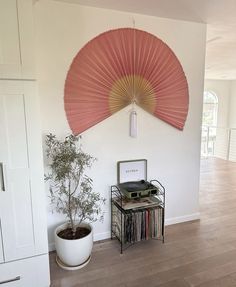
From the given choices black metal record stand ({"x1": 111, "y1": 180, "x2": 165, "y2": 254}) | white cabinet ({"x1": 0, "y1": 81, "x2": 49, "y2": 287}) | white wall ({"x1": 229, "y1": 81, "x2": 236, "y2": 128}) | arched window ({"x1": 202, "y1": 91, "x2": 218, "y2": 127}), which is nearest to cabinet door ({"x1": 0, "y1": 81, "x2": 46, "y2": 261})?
white cabinet ({"x1": 0, "y1": 81, "x2": 49, "y2": 287})

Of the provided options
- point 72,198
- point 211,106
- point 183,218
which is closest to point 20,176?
point 72,198

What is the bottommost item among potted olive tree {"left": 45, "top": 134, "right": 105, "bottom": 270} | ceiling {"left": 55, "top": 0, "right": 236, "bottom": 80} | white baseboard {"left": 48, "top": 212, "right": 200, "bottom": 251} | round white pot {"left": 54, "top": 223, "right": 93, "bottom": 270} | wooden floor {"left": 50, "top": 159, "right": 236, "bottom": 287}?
wooden floor {"left": 50, "top": 159, "right": 236, "bottom": 287}

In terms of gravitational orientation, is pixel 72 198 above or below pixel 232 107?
below

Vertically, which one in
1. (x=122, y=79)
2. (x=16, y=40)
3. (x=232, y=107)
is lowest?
(x=232, y=107)

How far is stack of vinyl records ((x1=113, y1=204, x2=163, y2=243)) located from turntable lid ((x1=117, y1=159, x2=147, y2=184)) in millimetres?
332

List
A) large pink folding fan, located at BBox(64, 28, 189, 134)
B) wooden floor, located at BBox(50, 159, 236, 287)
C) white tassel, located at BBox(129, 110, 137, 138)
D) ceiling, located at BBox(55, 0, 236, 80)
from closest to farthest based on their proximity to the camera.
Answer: wooden floor, located at BBox(50, 159, 236, 287) → ceiling, located at BBox(55, 0, 236, 80) → large pink folding fan, located at BBox(64, 28, 189, 134) → white tassel, located at BBox(129, 110, 137, 138)

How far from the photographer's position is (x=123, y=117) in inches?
101

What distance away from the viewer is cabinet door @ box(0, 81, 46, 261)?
163 cm

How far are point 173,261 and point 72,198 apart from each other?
3.78 feet

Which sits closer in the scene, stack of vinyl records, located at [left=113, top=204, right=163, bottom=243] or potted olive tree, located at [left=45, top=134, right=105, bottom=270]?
potted olive tree, located at [left=45, top=134, right=105, bottom=270]

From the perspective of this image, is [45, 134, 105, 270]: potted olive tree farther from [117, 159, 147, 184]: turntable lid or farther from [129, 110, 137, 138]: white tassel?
[129, 110, 137, 138]: white tassel

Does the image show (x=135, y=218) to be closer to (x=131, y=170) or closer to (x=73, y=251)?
(x=131, y=170)

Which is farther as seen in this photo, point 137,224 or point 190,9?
point 137,224

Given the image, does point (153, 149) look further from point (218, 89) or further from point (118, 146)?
point (218, 89)
